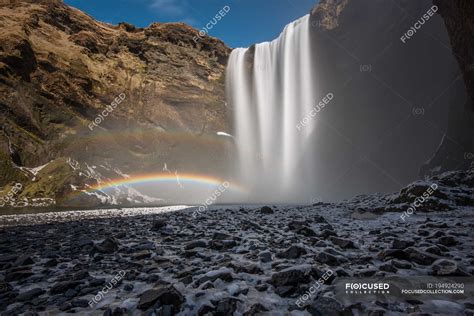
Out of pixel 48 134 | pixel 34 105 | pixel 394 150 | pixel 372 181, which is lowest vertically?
pixel 372 181

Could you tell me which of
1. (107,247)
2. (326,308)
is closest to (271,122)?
→ (107,247)

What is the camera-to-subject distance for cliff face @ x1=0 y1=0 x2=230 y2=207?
1367 inches

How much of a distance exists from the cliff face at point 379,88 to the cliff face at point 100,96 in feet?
78.8

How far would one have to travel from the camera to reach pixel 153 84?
164 feet

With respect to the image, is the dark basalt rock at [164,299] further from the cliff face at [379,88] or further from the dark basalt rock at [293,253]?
the cliff face at [379,88]

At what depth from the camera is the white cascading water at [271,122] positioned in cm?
5619

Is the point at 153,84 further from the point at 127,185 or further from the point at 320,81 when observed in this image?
the point at 320,81

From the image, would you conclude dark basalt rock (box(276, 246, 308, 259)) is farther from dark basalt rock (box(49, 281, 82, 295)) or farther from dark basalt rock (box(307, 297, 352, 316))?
dark basalt rock (box(49, 281, 82, 295))

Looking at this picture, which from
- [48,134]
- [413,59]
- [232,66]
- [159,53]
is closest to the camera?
[48,134]

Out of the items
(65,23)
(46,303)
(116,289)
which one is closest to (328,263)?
(116,289)

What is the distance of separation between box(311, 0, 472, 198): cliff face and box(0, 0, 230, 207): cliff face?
78.8 ft

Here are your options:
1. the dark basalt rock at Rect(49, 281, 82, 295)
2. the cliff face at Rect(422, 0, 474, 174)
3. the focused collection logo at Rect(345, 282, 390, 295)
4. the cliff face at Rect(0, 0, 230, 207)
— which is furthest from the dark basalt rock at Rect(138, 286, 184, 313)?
the cliff face at Rect(0, 0, 230, 207)

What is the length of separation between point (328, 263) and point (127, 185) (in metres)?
39.5

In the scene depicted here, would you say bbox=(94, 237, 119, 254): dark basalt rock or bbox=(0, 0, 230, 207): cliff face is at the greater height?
bbox=(0, 0, 230, 207): cliff face
